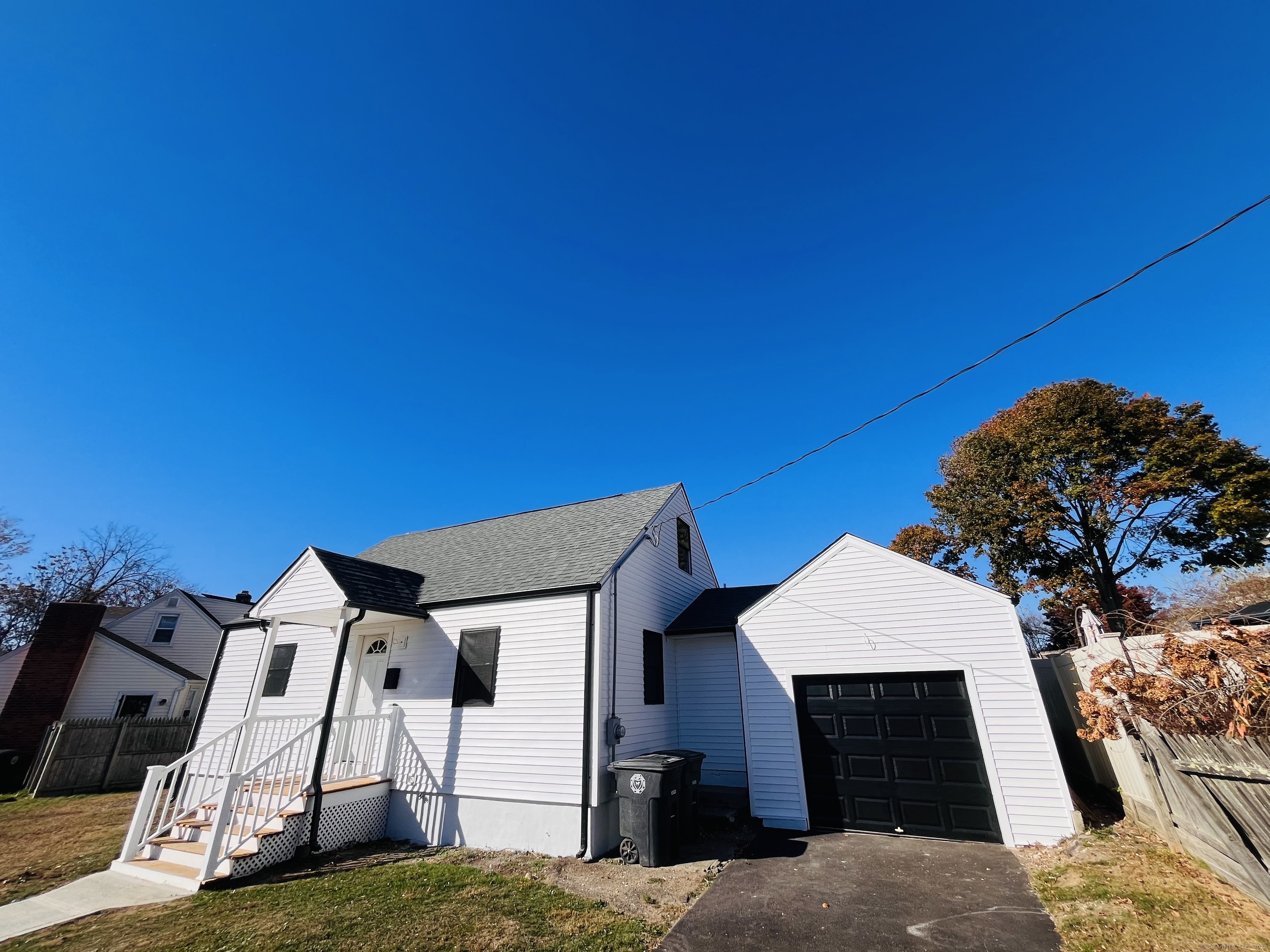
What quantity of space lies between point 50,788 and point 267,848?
1336cm

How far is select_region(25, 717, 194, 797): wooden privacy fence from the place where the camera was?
47.0ft

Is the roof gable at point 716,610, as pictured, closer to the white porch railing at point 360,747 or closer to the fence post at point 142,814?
the white porch railing at point 360,747

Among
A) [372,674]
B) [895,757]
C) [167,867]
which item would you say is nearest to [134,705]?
[372,674]

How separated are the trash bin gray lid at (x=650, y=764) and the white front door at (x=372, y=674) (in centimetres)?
547

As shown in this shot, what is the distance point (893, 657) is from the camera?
884cm

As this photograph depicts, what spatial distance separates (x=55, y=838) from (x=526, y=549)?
9.98 m

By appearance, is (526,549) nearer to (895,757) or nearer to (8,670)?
(895,757)

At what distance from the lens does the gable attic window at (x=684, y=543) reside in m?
13.3

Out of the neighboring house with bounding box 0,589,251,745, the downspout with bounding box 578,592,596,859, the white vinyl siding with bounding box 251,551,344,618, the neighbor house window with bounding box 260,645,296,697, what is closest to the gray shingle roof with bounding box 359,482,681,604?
the downspout with bounding box 578,592,596,859

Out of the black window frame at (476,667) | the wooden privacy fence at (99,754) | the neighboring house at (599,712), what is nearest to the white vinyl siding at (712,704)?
the neighboring house at (599,712)

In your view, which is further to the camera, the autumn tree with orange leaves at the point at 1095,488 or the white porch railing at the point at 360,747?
the autumn tree with orange leaves at the point at 1095,488

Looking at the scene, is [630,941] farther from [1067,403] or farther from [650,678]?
[1067,403]

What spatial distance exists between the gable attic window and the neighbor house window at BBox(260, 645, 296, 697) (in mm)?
9838

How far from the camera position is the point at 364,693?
10.7 meters
